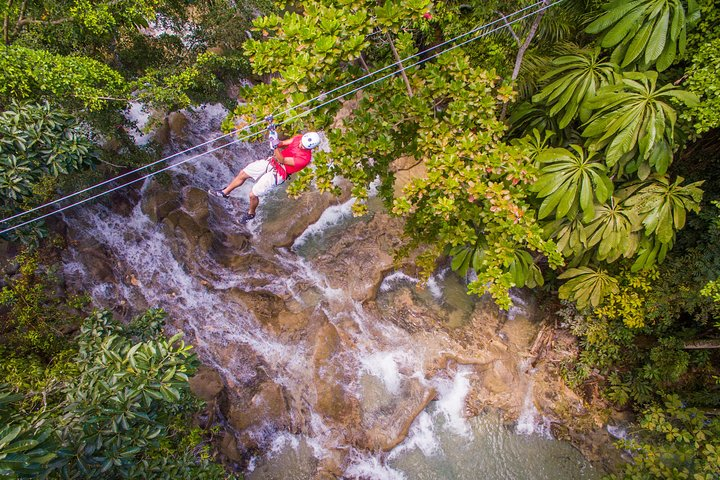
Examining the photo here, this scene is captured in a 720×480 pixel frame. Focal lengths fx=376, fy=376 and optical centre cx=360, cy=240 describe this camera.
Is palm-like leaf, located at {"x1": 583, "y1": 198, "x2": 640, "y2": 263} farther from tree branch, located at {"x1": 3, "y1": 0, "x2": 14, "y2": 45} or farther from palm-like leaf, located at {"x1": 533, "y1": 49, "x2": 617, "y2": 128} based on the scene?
tree branch, located at {"x1": 3, "y1": 0, "x2": 14, "y2": 45}

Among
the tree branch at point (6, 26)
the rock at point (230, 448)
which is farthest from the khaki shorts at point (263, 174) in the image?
the rock at point (230, 448)

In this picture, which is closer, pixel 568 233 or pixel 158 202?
pixel 568 233

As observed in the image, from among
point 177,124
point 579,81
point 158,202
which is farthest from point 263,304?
point 579,81

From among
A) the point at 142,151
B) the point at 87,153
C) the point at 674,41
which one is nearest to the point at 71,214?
the point at 142,151

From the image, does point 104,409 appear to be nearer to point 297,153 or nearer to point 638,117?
point 297,153

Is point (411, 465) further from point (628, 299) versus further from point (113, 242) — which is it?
point (113, 242)

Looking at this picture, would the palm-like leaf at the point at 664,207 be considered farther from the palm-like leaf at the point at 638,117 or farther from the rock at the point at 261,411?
the rock at the point at 261,411
